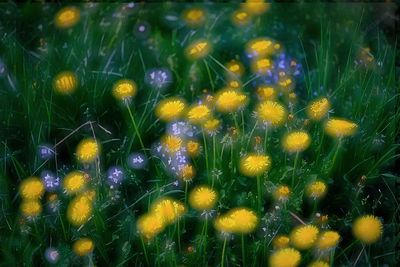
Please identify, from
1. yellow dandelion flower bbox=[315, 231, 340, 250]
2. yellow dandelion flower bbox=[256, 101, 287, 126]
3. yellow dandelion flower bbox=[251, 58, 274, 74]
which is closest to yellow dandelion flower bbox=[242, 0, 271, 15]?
yellow dandelion flower bbox=[251, 58, 274, 74]

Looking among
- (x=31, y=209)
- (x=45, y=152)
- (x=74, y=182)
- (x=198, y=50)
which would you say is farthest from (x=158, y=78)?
(x=31, y=209)

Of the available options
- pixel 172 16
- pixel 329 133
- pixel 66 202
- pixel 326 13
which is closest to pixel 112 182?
pixel 66 202

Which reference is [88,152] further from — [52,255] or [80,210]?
[52,255]

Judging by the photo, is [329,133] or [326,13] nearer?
[329,133]

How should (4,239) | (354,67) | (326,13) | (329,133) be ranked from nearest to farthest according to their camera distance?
(4,239) → (329,133) → (354,67) → (326,13)

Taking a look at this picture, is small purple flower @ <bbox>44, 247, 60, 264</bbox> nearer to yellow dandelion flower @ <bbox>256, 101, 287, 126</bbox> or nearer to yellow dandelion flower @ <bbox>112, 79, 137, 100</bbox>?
yellow dandelion flower @ <bbox>112, 79, 137, 100</bbox>

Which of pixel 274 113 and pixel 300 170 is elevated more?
pixel 274 113

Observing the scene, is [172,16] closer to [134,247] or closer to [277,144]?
[277,144]

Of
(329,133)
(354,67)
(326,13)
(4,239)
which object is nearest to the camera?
(4,239)
